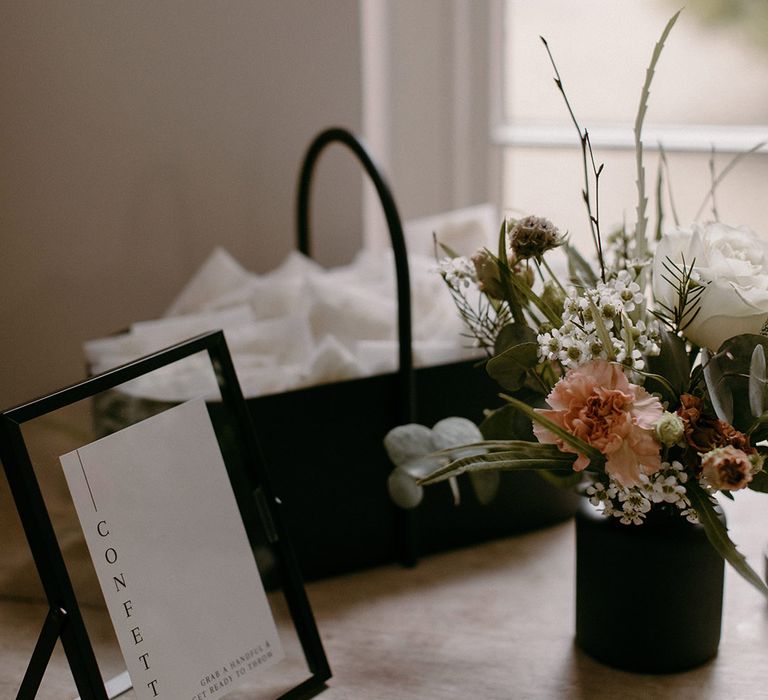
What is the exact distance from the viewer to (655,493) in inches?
28.2

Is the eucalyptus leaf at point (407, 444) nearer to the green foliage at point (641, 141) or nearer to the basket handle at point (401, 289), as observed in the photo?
the basket handle at point (401, 289)

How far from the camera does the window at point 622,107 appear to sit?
56.9 inches

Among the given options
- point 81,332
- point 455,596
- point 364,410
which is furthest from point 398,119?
point 455,596

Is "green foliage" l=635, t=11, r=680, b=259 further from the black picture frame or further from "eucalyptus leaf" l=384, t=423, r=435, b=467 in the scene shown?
the black picture frame

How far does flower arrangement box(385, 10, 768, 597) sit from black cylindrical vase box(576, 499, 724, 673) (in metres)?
0.04

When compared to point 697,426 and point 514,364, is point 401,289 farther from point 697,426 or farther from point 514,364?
point 697,426

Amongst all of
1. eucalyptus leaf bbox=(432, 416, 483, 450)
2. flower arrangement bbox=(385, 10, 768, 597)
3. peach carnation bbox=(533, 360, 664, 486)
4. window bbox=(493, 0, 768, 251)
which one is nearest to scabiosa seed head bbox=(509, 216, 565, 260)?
flower arrangement bbox=(385, 10, 768, 597)

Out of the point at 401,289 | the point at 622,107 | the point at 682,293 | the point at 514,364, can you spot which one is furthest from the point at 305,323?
the point at 622,107

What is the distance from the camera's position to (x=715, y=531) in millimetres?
716

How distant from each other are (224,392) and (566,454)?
31cm

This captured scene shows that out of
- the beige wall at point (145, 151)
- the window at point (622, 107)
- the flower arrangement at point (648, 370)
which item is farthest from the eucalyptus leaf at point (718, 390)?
the beige wall at point (145, 151)

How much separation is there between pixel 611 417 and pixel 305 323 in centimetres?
52

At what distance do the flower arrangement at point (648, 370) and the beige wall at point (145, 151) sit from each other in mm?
684

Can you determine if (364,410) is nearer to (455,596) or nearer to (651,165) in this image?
(455,596)
